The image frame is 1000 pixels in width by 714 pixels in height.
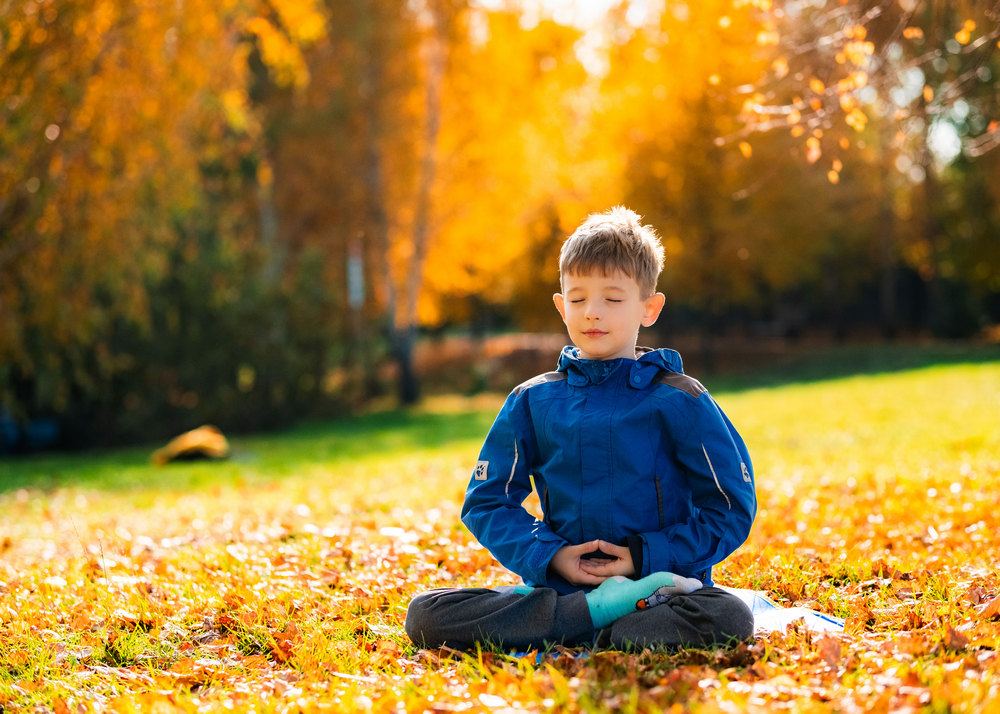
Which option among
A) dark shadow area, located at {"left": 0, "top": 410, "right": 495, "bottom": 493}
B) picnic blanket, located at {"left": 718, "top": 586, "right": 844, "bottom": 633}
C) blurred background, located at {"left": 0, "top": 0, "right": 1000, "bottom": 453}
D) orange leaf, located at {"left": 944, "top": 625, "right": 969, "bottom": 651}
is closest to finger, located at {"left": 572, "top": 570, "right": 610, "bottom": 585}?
picnic blanket, located at {"left": 718, "top": 586, "right": 844, "bottom": 633}

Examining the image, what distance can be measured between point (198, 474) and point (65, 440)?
211 inches

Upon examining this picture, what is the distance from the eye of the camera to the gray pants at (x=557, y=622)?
3164 millimetres

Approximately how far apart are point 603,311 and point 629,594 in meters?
0.99

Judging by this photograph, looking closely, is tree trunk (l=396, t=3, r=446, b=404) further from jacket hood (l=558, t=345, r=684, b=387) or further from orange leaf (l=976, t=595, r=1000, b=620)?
orange leaf (l=976, t=595, r=1000, b=620)

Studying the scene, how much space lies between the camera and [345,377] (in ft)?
67.7

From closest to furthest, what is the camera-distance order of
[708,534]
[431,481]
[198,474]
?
[708,534], [431,481], [198,474]

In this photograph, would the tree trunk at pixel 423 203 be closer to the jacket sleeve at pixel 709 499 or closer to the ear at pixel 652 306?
the ear at pixel 652 306

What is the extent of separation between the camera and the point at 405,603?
4.12 meters

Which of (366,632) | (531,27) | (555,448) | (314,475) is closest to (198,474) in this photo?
(314,475)

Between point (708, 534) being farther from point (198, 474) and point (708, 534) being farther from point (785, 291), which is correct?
point (785, 291)

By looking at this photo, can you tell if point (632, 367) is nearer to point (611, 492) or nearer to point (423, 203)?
point (611, 492)

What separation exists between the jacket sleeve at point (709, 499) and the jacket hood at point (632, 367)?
16 centimetres

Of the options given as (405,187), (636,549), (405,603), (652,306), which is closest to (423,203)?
(405,187)

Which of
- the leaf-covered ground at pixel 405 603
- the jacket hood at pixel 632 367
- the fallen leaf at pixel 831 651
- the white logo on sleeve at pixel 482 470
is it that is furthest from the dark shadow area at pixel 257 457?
the fallen leaf at pixel 831 651
